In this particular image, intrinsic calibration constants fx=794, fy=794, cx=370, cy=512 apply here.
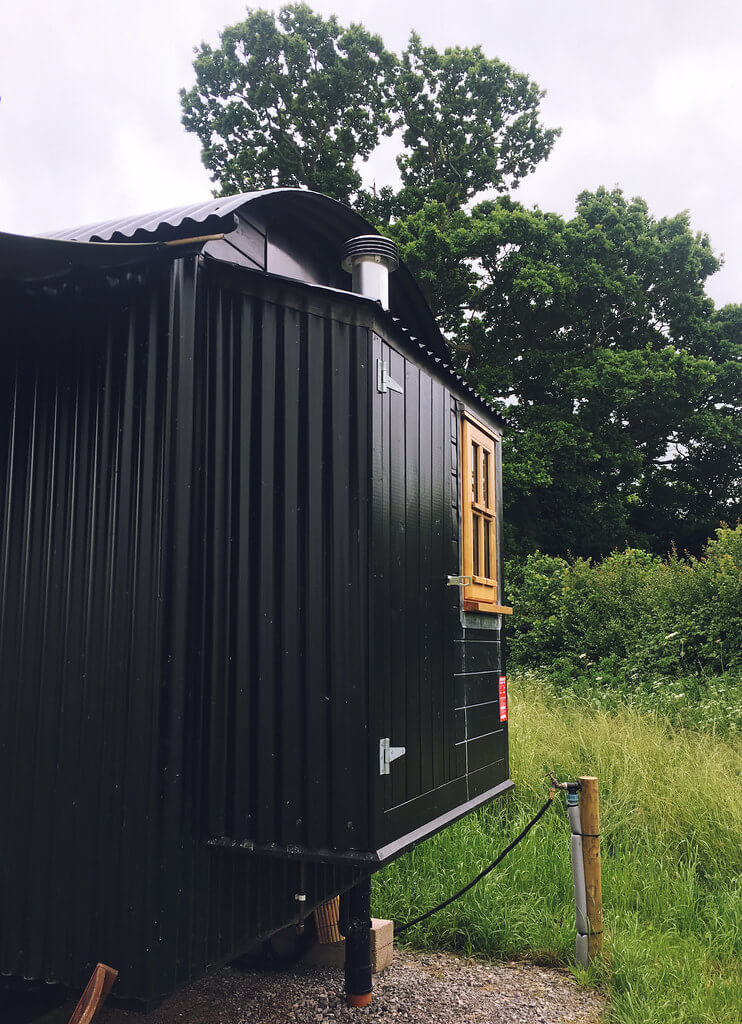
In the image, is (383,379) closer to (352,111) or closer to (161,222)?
(161,222)

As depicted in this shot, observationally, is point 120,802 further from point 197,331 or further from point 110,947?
point 197,331

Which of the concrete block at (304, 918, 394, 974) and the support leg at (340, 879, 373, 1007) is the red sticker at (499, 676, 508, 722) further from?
the support leg at (340, 879, 373, 1007)

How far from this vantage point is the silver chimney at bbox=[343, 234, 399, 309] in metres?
4.08

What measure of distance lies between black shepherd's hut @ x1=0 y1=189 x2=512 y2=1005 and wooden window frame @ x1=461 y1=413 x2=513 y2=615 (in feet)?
3.24

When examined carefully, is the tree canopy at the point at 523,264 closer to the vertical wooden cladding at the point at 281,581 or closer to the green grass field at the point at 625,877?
the green grass field at the point at 625,877

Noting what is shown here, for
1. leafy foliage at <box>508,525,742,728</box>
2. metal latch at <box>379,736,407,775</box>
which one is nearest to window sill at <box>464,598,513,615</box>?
metal latch at <box>379,736,407,775</box>

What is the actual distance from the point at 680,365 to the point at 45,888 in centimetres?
1691

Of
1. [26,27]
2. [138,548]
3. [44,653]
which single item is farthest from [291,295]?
[26,27]

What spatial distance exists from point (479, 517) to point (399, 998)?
252cm

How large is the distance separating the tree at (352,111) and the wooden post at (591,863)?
1593 centimetres

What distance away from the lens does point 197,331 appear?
2871mm

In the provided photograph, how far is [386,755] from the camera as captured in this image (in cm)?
305

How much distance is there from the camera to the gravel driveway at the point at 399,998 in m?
3.73

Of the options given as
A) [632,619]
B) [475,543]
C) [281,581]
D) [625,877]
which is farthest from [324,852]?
[632,619]
